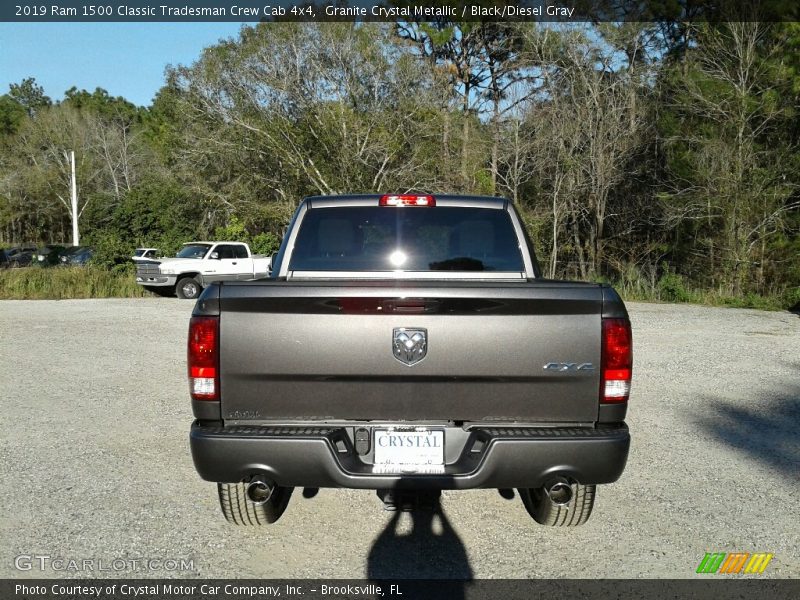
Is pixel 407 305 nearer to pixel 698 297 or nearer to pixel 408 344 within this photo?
pixel 408 344

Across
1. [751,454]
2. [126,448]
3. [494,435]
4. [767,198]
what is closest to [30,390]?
[126,448]

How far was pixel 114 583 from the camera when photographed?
11.2 feet

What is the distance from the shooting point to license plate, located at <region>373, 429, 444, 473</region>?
3.23 metres

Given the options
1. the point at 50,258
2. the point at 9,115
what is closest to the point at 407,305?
the point at 50,258

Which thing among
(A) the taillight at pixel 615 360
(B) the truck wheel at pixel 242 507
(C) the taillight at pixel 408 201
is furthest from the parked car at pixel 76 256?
(A) the taillight at pixel 615 360

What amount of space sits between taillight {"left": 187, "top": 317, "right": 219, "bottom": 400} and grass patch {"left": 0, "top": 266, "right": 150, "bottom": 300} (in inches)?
842

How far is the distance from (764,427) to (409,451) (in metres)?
4.83

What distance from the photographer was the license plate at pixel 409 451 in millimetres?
3229

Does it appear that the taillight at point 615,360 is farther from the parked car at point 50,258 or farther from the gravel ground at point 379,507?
the parked car at point 50,258

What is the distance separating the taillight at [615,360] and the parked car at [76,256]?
84.1 feet

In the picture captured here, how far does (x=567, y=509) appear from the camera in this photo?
397 cm

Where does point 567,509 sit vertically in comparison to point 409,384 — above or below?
below

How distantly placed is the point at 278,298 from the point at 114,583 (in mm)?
1644

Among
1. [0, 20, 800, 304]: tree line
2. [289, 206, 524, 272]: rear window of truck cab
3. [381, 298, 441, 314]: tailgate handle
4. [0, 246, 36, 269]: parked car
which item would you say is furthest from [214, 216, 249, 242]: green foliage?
[381, 298, 441, 314]: tailgate handle
